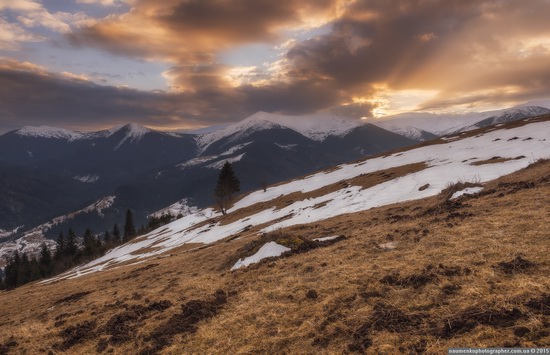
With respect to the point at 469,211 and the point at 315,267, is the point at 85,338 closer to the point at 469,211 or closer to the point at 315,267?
the point at 315,267

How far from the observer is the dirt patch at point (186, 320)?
362 inches

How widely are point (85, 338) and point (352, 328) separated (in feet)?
30.6

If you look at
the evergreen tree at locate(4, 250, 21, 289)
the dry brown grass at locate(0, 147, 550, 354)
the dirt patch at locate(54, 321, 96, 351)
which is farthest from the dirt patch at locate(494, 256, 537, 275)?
the evergreen tree at locate(4, 250, 21, 289)

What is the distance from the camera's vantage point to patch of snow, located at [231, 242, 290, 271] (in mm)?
17469

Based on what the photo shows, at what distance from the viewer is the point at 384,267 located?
11211 millimetres

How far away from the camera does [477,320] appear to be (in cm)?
674

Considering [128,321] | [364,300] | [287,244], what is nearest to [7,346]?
[128,321]

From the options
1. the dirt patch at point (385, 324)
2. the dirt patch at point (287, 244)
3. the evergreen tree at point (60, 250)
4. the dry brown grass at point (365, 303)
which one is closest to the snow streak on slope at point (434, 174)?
the dirt patch at point (287, 244)

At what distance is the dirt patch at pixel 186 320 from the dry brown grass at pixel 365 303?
5cm

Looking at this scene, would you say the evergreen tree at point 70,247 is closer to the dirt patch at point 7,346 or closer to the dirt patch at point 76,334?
the dirt patch at point 7,346

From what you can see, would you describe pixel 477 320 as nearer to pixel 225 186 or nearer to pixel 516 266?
pixel 516 266

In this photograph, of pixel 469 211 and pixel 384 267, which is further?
pixel 469 211

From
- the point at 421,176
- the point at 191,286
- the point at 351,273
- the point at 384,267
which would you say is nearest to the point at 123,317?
the point at 191,286

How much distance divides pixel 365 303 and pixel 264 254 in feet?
31.7
